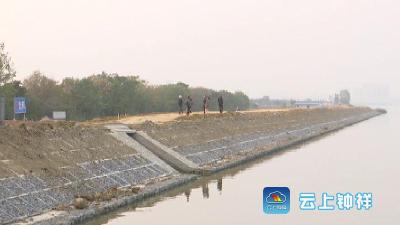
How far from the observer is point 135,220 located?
1852 cm

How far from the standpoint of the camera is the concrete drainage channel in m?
17.5

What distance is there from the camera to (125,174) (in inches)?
965

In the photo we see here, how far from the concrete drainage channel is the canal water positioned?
59 centimetres

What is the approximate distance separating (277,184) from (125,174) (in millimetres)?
7163

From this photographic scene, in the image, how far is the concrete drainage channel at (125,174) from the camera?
1753 cm

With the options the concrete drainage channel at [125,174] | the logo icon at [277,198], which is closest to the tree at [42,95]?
the concrete drainage channel at [125,174]

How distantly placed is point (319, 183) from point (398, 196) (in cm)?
445

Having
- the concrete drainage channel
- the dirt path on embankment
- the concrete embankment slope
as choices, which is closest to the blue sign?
the concrete drainage channel

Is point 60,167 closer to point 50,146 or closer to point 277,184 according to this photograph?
point 50,146

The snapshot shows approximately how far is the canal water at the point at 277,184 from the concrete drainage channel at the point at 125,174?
590mm

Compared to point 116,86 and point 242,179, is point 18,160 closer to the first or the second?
point 242,179

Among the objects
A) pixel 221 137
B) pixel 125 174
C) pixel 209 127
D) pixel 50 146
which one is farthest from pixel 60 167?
pixel 209 127

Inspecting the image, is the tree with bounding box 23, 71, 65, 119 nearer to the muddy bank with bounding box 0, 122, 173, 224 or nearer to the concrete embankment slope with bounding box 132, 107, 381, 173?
the concrete embankment slope with bounding box 132, 107, 381, 173

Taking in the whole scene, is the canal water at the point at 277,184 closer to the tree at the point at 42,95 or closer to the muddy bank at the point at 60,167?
the muddy bank at the point at 60,167
